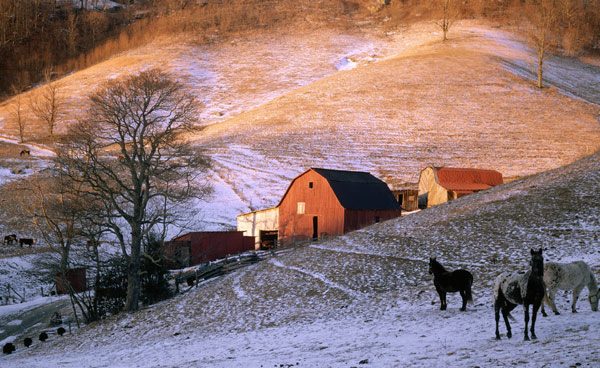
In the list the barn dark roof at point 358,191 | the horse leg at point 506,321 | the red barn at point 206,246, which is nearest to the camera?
the horse leg at point 506,321

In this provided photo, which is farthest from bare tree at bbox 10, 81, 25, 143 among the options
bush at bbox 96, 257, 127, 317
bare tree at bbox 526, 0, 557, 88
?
bare tree at bbox 526, 0, 557, 88

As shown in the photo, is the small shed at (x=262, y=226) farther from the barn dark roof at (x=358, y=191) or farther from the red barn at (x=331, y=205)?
the barn dark roof at (x=358, y=191)

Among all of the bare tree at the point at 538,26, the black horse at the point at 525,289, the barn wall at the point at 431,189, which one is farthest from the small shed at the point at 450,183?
the bare tree at the point at 538,26

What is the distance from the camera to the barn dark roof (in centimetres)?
4522

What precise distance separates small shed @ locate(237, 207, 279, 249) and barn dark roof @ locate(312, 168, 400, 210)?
685cm

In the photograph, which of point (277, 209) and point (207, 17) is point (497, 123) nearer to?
point (277, 209)

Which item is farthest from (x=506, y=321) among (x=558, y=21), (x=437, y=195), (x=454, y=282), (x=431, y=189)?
(x=558, y=21)

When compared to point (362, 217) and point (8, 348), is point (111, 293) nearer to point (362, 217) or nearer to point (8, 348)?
point (8, 348)

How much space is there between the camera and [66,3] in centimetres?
19212

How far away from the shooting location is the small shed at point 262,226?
4991 centimetres

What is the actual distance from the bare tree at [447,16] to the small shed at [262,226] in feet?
328

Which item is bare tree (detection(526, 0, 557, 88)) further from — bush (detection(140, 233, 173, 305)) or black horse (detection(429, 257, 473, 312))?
black horse (detection(429, 257, 473, 312))

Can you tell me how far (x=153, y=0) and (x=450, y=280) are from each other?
672ft

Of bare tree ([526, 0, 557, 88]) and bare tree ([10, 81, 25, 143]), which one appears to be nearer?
bare tree ([10, 81, 25, 143])
